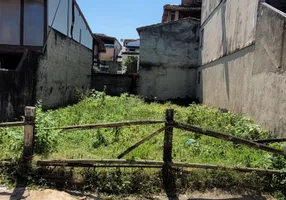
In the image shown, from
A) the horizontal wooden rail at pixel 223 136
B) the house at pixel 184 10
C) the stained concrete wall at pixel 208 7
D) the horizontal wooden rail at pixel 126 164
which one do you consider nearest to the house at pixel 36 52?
the horizontal wooden rail at pixel 126 164

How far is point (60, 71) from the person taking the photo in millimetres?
12625

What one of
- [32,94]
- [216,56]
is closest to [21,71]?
[32,94]

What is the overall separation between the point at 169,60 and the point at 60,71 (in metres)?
8.10

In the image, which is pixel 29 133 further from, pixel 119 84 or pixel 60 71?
pixel 119 84

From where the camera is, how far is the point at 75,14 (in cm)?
1426

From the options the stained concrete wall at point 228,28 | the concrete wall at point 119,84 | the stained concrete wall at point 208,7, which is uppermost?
the stained concrete wall at point 208,7

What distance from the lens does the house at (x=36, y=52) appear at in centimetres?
854

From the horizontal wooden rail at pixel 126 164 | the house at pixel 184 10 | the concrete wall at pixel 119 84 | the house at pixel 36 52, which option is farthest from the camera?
the house at pixel 184 10

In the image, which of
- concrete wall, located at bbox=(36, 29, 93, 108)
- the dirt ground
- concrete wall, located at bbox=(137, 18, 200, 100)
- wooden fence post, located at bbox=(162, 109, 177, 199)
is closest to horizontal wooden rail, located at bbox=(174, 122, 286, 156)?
wooden fence post, located at bbox=(162, 109, 177, 199)

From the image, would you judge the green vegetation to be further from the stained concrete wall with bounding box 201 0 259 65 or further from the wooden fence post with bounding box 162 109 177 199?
the stained concrete wall with bounding box 201 0 259 65

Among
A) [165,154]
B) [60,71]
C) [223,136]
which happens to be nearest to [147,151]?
[165,154]

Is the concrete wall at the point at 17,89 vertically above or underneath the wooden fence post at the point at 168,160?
above

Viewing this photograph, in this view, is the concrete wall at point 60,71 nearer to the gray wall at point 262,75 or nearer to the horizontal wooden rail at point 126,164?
the horizontal wooden rail at point 126,164

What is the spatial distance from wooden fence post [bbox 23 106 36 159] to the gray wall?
5.10 m
